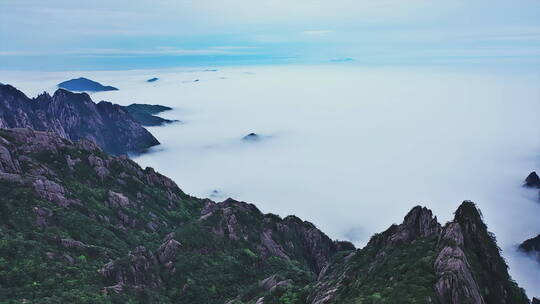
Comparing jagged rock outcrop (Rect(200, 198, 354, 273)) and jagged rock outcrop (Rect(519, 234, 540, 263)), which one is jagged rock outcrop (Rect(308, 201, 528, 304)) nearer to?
jagged rock outcrop (Rect(200, 198, 354, 273))

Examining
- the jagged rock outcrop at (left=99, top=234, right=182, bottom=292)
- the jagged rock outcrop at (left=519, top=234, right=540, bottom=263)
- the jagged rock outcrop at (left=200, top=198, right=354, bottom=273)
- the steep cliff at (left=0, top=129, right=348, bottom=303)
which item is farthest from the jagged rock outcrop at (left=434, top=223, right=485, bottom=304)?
the jagged rock outcrop at (left=519, top=234, right=540, bottom=263)

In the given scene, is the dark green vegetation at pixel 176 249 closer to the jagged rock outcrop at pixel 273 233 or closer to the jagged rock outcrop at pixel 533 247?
the jagged rock outcrop at pixel 273 233

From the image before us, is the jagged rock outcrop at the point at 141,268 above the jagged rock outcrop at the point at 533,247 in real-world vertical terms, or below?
above

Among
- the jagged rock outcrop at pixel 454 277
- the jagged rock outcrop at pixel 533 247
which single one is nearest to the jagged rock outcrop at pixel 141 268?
the jagged rock outcrop at pixel 454 277

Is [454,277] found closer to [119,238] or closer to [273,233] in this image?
[273,233]

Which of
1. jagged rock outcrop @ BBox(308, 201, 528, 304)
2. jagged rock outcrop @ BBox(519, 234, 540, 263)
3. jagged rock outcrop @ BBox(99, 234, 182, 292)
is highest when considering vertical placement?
jagged rock outcrop @ BBox(308, 201, 528, 304)

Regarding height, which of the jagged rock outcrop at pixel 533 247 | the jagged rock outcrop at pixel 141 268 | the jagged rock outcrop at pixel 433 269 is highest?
the jagged rock outcrop at pixel 433 269

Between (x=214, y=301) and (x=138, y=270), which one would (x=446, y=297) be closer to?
(x=214, y=301)

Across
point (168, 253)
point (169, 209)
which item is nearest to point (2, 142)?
point (169, 209)

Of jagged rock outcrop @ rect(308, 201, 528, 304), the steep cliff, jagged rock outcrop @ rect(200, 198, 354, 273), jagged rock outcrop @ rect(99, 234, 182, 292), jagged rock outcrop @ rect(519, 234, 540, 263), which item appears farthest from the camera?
jagged rock outcrop @ rect(519, 234, 540, 263)
